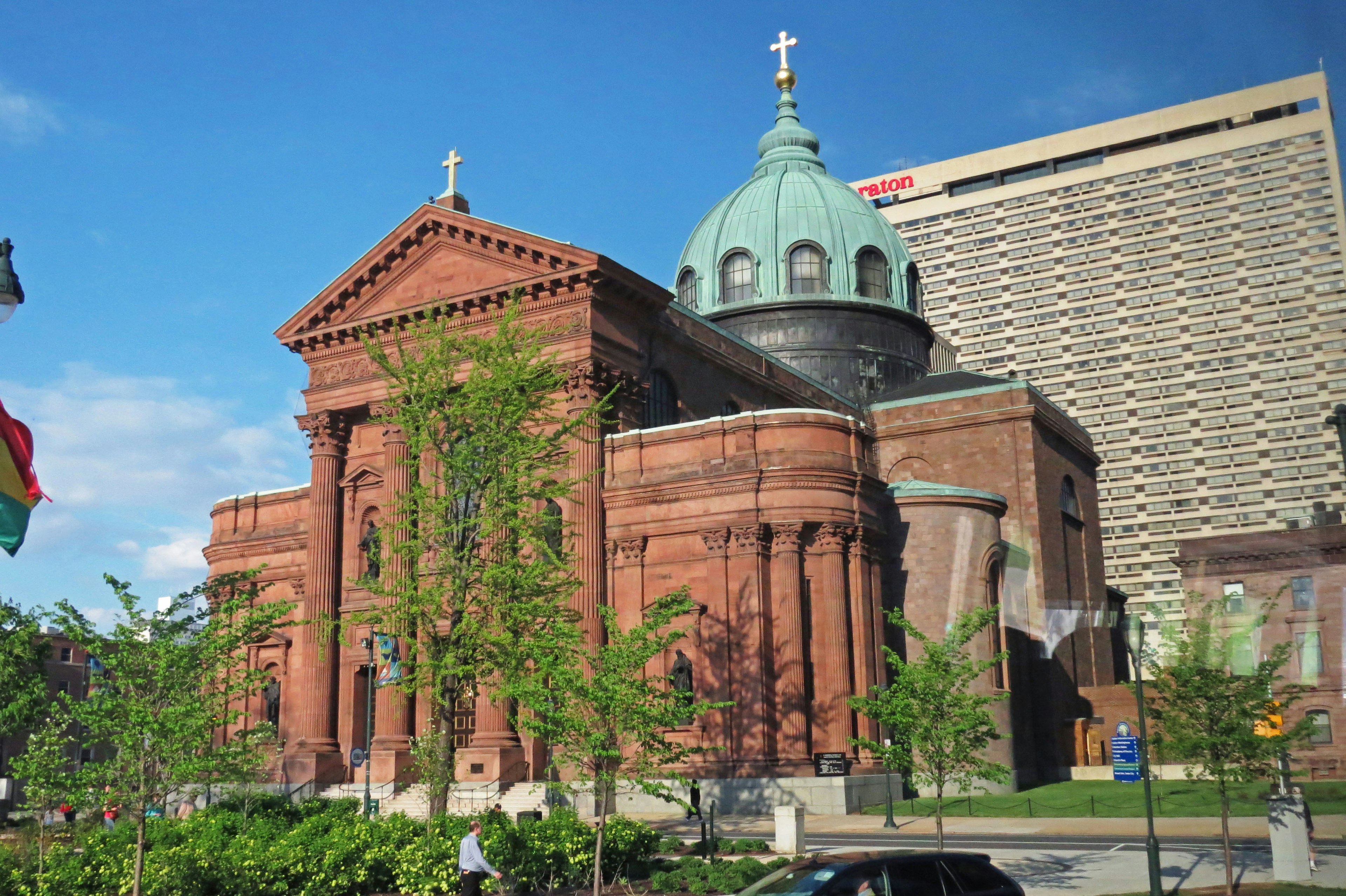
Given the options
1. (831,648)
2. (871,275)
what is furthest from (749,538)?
(871,275)

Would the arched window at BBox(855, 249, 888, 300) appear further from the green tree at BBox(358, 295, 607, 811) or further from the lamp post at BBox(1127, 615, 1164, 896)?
the lamp post at BBox(1127, 615, 1164, 896)

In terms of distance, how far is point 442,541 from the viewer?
32.8 metres

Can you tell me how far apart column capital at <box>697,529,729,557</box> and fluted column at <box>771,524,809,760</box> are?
5.25ft

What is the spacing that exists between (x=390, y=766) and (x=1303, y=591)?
36.9m

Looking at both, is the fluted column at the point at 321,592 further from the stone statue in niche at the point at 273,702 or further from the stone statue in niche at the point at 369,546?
the stone statue in niche at the point at 273,702

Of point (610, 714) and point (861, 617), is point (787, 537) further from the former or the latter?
point (610, 714)

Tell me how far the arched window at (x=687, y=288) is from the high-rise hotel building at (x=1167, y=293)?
72.3 ft

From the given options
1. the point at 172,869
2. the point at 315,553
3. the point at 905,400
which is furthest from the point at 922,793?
the point at 172,869

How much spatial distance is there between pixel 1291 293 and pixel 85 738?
23.1 meters

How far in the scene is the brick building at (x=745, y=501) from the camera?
44.0m

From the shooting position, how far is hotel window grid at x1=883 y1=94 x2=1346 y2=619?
11.3 m

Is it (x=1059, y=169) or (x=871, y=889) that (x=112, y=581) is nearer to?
(x=871, y=889)

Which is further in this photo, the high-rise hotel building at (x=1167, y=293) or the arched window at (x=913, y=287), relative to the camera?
the arched window at (x=913, y=287)

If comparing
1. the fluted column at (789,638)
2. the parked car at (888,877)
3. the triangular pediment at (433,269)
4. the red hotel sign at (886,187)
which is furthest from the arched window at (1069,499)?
the red hotel sign at (886,187)
